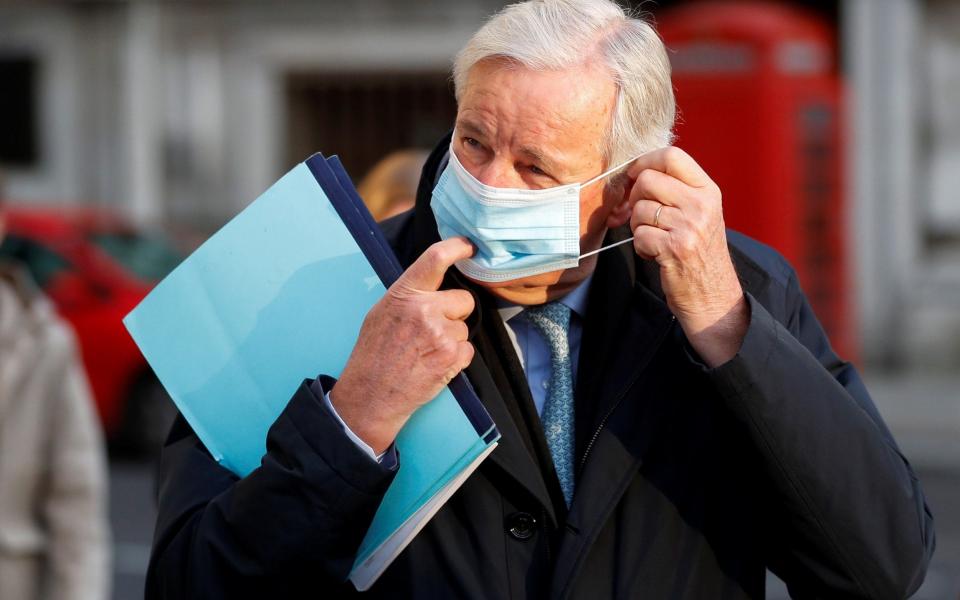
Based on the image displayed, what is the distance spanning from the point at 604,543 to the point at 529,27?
677mm

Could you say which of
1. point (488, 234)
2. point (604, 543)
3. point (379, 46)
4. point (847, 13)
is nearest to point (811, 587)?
point (604, 543)

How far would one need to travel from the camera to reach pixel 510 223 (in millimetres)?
1939

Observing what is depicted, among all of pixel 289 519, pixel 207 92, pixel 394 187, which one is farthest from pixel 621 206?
pixel 207 92

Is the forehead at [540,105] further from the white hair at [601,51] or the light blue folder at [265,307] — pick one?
the light blue folder at [265,307]

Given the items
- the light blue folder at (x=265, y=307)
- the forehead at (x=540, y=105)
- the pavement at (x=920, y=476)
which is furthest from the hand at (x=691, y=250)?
the pavement at (x=920, y=476)

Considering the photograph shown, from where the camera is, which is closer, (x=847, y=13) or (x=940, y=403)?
(x=940, y=403)

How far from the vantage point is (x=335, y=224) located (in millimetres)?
1940

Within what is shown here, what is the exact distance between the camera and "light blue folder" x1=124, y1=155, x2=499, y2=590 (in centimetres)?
193

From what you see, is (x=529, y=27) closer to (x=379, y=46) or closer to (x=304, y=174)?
(x=304, y=174)

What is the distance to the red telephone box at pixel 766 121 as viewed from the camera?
8.88 m

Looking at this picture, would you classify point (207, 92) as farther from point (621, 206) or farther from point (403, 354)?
point (403, 354)

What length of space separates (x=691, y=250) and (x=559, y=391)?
31 centimetres

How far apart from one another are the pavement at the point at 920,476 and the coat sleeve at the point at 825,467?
1.63 metres

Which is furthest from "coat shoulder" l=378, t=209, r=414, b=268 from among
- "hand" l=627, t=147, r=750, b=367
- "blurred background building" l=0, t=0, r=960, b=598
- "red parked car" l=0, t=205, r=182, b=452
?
"blurred background building" l=0, t=0, r=960, b=598
